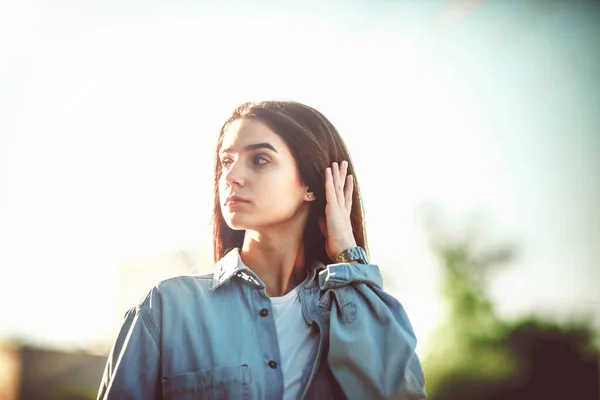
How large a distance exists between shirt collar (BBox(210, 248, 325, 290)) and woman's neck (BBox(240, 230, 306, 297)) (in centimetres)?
8

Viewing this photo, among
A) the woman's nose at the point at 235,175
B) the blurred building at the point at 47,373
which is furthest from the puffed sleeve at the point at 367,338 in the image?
the blurred building at the point at 47,373

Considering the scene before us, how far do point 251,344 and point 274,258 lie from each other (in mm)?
536

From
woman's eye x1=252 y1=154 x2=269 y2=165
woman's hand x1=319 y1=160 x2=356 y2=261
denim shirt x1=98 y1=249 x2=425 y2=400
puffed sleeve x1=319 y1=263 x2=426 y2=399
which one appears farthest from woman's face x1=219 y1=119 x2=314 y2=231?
puffed sleeve x1=319 y1=263 x2=426 y2=399

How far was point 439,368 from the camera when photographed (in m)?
29.1

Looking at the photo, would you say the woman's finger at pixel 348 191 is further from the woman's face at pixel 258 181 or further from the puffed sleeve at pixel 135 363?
the puffed sleeve at pixel 135 363

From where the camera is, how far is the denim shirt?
8.38 ft

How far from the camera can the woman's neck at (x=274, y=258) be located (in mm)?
3049

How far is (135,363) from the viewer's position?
8.38 feet

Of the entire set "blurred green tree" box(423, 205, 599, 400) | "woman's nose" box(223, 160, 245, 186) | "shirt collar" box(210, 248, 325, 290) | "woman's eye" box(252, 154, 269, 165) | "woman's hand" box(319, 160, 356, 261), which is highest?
"woman's eye" box(252, 154, 269, 165)

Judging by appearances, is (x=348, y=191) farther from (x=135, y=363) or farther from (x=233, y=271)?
(x=135, y=363)

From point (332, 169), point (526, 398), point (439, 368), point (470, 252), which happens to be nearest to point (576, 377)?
point (526, 398)

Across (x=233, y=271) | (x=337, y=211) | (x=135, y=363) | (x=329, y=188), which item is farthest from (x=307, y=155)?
(x=135, y=363)

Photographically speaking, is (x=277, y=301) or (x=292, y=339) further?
(x=277, y=301)

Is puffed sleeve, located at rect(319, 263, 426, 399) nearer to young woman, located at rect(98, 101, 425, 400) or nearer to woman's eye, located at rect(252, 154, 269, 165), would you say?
young woman, located at rect(98, 101, 425, 400)
